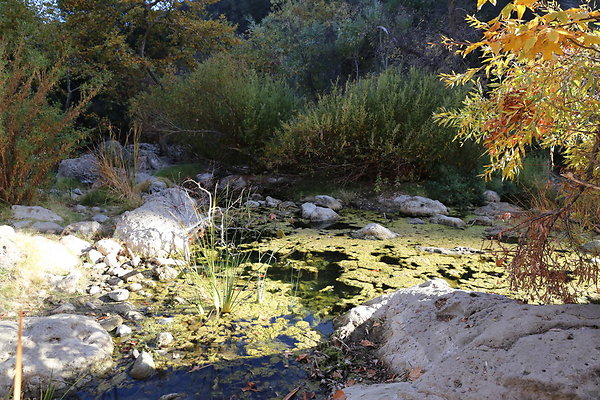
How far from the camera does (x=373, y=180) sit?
8.02 meters

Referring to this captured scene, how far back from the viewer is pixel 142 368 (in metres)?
2.36

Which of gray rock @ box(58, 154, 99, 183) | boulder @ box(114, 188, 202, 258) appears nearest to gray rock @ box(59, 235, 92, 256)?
boulder @ box(114, 188, 202, 258)

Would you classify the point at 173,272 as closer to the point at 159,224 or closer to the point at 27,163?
the point at 159,224

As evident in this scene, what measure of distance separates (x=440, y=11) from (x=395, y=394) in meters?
12.7

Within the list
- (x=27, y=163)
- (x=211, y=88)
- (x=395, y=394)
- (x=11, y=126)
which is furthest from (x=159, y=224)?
(x=211, y=88)

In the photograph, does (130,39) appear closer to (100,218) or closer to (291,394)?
(100,218)

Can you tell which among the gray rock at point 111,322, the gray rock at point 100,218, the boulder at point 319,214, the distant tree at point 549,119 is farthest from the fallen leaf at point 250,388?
the boulder at point 319,214

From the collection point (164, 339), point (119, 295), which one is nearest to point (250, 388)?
point (164, 339)

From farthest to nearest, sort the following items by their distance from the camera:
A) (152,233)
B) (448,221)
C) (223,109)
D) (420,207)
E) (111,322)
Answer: (223,109) < (420,207) < (448,221) < (152,233) < (111,322)

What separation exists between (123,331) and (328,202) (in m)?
4.82

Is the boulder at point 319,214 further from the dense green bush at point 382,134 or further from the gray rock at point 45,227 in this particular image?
the gray rock at point 45,227

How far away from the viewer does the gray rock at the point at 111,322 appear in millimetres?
2855

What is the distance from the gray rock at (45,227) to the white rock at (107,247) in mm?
711

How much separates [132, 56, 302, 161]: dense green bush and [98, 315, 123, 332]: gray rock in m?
5.89
